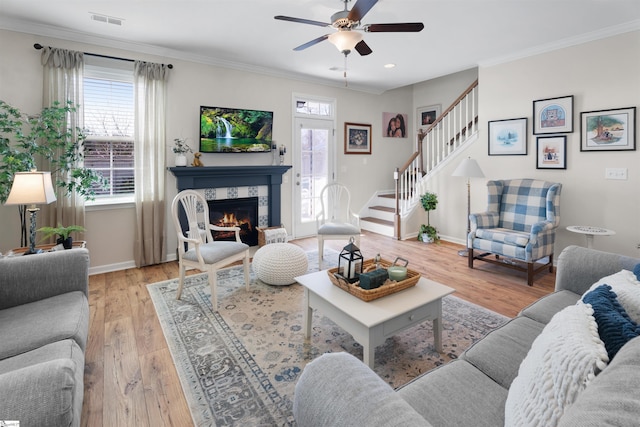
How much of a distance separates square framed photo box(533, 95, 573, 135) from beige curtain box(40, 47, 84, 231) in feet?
17.8

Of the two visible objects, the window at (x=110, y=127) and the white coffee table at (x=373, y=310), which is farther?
the window at (x=110, y=127)

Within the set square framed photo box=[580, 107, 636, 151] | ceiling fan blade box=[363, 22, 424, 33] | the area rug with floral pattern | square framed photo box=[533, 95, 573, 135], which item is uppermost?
ceiling fan blade box=[363, 22, 424, 33]

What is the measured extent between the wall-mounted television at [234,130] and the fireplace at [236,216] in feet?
2.39

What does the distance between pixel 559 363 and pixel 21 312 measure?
2.43 m

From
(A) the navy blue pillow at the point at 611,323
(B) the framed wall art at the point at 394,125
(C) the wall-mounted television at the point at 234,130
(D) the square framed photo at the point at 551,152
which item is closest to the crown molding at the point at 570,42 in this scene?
(D) the square framed photo at the point at 551,152

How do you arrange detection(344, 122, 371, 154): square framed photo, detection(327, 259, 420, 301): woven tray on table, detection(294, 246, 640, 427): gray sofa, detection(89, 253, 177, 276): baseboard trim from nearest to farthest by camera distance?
detection(294, 246, 640, 427): gray sofa, detection(327, 259, 420, 301): woven tray on table, detection(89, 253, 177, 276): baseboard trim, detection(344, 122, 371, 154): square framed photo

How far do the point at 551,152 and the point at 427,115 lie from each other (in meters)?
2.99

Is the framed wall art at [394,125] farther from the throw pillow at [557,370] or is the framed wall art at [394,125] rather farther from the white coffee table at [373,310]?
the throw pillow at [557,370]

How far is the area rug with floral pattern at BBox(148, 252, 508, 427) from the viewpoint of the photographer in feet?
5.91

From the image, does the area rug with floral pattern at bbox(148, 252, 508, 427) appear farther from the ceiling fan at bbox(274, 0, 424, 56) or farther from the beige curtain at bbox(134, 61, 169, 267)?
the ceiling fan at bbox(274, 0, 424, 56)

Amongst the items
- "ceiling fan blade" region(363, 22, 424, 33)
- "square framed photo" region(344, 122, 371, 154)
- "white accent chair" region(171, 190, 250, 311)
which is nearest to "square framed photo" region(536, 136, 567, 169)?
"ceiling fan blade" region(363, 22, 424, 33)

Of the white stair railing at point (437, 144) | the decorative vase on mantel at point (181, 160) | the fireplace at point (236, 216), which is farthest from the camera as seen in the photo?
the white stair railing at point (437, 144)

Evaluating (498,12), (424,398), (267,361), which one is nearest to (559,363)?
(424,398)

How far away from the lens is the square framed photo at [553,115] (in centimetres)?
394
